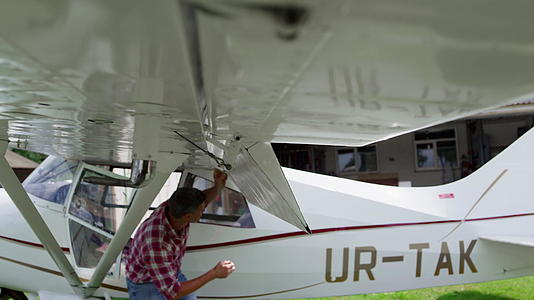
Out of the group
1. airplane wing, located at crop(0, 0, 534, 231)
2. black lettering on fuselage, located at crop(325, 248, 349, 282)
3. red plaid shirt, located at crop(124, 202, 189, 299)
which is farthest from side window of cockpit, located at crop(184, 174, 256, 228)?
airplane wing, located at crop(0, 0, 534, 231)

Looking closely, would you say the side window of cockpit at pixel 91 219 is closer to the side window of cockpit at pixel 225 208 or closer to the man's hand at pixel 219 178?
the side window of cockpit at pixel 225 208

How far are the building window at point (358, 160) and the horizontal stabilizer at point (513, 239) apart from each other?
12.1 meters

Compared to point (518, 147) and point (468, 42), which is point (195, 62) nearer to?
point (468, 42)

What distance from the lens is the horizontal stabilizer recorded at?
4054mm

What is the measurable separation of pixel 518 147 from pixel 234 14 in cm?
445

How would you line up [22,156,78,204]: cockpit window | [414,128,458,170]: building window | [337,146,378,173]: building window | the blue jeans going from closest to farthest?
the blue jeans < [22,156,78,204]: cockpit window < [414,128,458,170]: building window < [337,146,378,173]: building window

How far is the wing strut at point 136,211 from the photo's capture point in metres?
2.94

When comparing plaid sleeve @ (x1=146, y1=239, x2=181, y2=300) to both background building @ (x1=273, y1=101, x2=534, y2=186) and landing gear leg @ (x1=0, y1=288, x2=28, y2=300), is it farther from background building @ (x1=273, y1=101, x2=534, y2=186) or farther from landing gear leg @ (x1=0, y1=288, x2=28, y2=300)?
background building @ (x1=273, y1=101, x2=534, y2=186)

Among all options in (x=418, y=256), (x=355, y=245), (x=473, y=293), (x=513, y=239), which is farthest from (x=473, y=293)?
(x=355, y=245)

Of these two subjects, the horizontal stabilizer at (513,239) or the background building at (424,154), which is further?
the background building at (424,154)

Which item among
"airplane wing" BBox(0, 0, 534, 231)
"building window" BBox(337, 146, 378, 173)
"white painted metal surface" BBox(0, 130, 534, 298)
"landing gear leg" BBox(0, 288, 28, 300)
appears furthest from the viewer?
"building window" BBox(337, 146, 378, 173)

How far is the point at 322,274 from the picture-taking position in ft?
13.3

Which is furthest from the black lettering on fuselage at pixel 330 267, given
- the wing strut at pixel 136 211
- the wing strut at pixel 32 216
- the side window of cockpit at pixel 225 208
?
the wing strut at pixel 32 216

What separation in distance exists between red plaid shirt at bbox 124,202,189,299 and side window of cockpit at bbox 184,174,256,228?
93 centimetres
